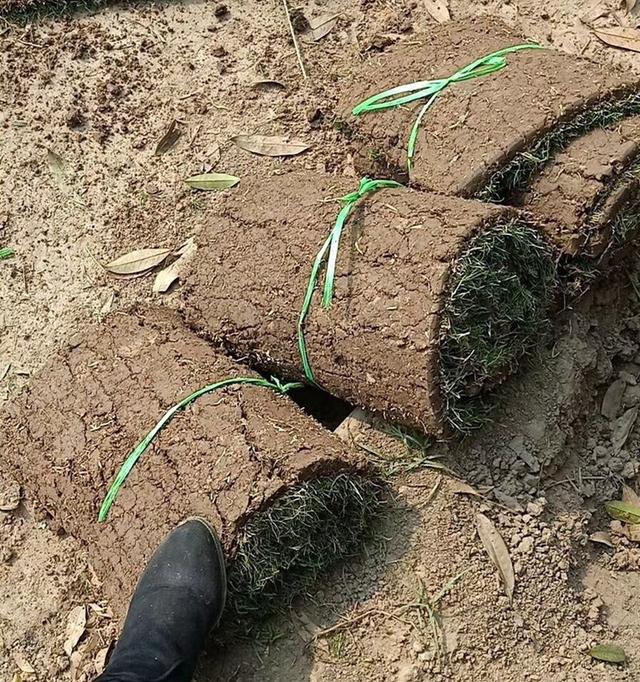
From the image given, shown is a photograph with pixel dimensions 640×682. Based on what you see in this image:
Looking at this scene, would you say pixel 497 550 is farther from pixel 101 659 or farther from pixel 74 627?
pixel 74 627

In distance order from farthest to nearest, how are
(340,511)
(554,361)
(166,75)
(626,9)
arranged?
(166,75), (626,9), (554,361), (340,511)

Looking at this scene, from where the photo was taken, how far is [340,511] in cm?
301

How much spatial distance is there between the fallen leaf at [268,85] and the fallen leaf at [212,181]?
0.51 meters

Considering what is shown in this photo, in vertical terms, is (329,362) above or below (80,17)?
below

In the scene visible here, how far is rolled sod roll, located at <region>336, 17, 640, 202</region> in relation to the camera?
3.13m

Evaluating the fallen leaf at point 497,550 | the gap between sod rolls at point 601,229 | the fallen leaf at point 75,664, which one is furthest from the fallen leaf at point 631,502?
the fallen leaf at point 75,664

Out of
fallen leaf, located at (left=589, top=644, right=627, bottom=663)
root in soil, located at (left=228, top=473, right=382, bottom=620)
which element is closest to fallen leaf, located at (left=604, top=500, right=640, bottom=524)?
fallen leaf, located at (left=589, top=644, right=627, bottom=663)

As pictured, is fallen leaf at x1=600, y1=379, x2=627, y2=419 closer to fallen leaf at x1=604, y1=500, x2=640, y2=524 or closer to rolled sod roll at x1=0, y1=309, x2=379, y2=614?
fallen leaf at x1=604, y1=500, x2=640, y2=524

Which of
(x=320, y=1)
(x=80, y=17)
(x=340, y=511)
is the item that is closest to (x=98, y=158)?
(x=80, y=17)

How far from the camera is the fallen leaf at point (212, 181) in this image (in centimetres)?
408

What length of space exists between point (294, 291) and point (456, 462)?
83 centimetres

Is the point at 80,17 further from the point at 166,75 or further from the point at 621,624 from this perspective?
the point at 621,624

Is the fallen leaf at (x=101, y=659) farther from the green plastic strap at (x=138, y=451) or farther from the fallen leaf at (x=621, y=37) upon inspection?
the fallen leaf at (x=621, y=37)

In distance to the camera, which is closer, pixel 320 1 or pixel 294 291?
pixel 294 291
